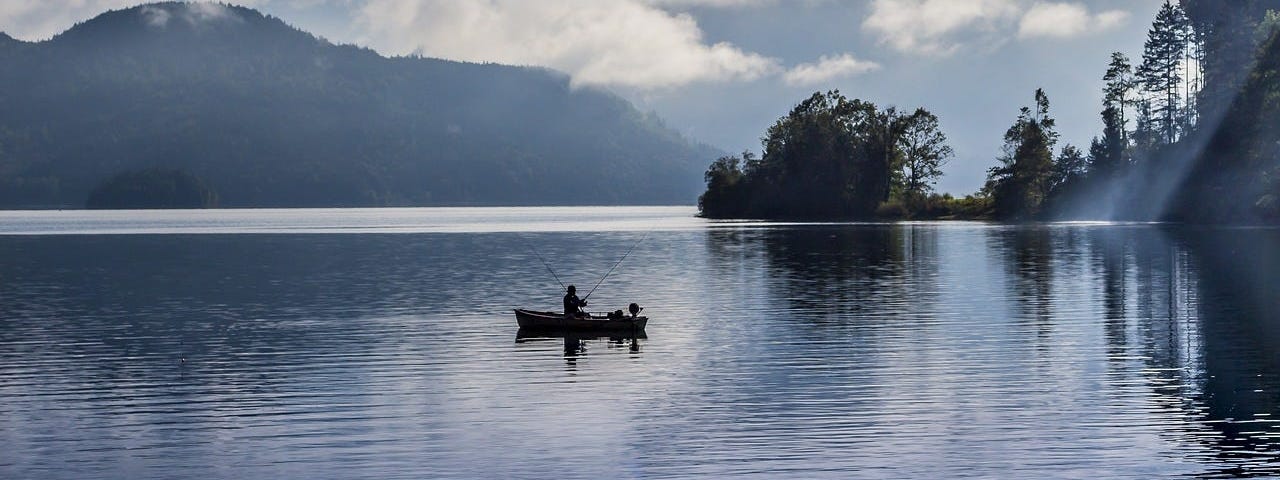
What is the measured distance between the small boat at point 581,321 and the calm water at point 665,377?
3.74 feet

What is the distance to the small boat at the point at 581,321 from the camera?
50906 mm

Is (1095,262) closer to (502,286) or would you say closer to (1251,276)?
(1251,276)

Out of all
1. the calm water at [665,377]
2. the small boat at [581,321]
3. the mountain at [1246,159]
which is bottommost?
the calm water at [665,377]

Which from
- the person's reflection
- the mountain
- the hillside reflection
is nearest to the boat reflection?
the person's reflection

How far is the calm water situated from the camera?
2862cm

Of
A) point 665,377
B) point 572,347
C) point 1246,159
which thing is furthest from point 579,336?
point 1246,159

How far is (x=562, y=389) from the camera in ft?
126

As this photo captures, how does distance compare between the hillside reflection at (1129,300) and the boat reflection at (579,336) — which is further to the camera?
the boat reflection at (579,336)

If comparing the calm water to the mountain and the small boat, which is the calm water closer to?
the small boat

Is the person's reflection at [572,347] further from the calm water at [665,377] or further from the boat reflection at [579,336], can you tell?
the calm water at [665,377]

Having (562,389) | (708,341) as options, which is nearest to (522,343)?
(708,341)

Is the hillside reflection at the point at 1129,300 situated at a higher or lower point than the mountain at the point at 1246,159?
lower

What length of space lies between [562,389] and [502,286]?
4379cm

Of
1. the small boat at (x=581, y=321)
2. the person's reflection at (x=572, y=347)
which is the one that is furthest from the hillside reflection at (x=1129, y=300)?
the person's reflection at (x=572, y=347)
